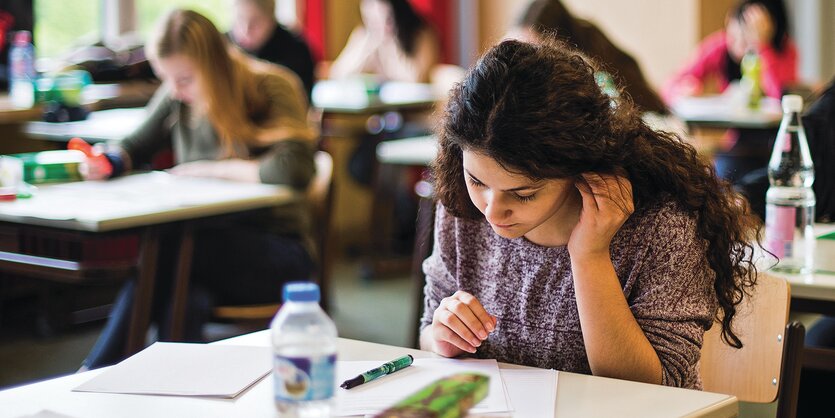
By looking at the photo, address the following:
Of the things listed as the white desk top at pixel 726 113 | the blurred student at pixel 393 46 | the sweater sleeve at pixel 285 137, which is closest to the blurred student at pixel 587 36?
the sweater sleeve at pixel 285 137

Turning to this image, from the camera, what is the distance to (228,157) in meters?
3.42

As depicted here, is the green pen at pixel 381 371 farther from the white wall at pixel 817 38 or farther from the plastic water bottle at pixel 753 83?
the white wall at pixel 817 38

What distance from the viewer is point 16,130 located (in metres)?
4.65

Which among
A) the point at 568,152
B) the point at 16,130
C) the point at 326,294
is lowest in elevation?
the point at 326,294

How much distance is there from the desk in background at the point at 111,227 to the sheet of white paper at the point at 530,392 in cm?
149

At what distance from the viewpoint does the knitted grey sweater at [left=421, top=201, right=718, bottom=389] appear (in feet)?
5.27

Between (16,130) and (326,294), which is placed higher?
(16,130)

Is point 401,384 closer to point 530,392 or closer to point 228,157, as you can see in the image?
point 530,392

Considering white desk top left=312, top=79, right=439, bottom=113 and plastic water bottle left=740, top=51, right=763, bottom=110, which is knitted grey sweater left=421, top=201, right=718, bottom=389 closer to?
white desk top left=312, top=79, right=439, bottom=113

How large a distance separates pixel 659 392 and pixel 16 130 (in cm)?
383

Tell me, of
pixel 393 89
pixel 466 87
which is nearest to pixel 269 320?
pixel 466 87

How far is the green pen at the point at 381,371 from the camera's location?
1458 mm

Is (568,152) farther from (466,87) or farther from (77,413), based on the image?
(77,413)

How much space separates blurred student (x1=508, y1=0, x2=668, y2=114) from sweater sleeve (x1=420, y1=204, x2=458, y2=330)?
1660 millimetres
